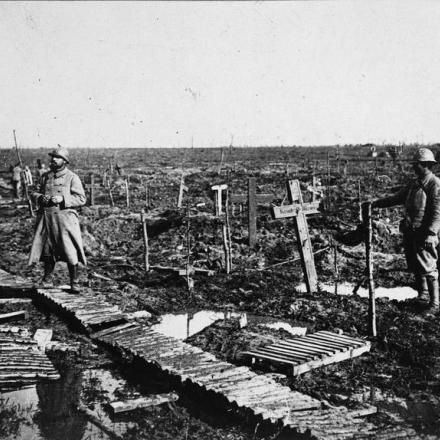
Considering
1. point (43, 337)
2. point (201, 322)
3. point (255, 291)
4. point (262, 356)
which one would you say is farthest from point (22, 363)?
point (255, 291)

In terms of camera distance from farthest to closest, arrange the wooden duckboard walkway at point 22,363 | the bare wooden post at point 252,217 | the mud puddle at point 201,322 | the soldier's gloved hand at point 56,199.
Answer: the bare wooden post at point 252,217 < the soldier's gloved hand at point 56,199 < the mud puddle at point 201,322 < the wooden duckboard walkway at point 22,363

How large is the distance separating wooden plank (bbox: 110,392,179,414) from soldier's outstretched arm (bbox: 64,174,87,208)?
4.28 m

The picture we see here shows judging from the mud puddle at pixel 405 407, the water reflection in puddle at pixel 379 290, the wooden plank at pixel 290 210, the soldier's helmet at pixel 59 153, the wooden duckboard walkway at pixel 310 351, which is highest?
the soldier's helmet at pixel 59 153

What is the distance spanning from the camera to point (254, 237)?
14016 millimetres

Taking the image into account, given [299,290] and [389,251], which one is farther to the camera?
[389,251]

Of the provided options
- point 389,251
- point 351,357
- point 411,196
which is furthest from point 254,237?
point 351,357

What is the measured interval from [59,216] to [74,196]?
392mm

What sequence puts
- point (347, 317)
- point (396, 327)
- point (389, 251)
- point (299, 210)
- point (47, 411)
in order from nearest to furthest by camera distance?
point (47, 411), point (396, 327), point (347, 317), point (299, 210), point (389, 251)

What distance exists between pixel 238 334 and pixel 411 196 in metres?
3.23

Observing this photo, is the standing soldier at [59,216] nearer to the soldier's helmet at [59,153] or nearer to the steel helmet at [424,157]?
the soldier's helmet at [59,153]

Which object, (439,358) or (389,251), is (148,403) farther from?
(389,251)

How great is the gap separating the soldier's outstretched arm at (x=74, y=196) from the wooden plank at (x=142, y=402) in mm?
4285

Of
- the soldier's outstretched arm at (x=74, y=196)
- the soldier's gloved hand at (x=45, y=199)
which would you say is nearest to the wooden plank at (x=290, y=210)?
the soldier's outstretched arm at (x=74, y=196)

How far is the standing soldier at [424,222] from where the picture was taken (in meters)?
7.46
